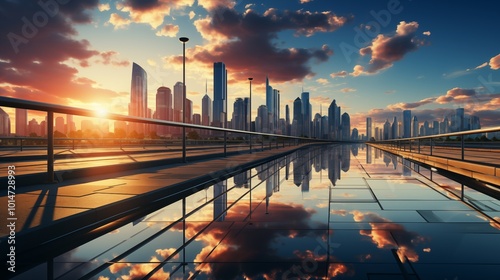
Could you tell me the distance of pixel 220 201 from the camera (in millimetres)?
6293

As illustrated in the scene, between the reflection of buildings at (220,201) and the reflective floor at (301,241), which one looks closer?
the reflective floor at (301,241)

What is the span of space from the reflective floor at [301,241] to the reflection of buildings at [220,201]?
0.14 ft

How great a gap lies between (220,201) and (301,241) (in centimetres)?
267

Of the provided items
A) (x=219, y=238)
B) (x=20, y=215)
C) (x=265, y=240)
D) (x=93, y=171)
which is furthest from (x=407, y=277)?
(x=93, y=171)

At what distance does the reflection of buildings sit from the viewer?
5.10 m

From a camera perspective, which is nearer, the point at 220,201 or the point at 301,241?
the point at 301,241

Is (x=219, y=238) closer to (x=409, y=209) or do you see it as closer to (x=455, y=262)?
(x=455, y=262)

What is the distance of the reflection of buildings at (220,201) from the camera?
16.7ft

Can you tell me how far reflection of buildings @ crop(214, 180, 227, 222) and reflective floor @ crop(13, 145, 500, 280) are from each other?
0.04m

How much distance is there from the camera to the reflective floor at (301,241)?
9.80 ft

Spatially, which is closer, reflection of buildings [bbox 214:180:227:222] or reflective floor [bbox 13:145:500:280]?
reflective floor [bbox 13:145:500:280]

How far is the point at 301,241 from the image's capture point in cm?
384

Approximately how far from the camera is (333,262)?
3188mm

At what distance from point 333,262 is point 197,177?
5613mm
